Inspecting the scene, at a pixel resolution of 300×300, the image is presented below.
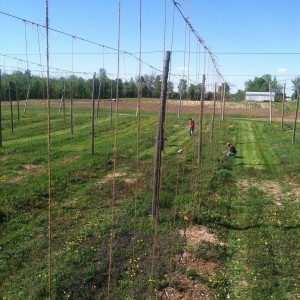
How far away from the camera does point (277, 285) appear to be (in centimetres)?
769

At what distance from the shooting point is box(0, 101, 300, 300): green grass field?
293 inches

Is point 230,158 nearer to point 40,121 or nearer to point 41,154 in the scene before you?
point 41,154

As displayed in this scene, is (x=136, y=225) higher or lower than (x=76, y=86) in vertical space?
lower

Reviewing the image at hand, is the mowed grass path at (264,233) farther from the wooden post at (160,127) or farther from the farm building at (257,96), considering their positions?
the farm building at (257,96)

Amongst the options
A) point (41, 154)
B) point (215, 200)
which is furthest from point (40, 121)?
point (215, 200)

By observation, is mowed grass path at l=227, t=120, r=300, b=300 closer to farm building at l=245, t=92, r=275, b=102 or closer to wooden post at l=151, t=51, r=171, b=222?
wooden post at l=151, t=51, r=171, b=222

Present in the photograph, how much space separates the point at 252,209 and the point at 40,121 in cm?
2940

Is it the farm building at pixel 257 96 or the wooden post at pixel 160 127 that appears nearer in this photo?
the wooden post at pixel 160 127

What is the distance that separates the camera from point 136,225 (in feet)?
33.8

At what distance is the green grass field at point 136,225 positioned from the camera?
24.4ft

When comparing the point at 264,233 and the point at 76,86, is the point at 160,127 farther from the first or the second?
the point at 76,86

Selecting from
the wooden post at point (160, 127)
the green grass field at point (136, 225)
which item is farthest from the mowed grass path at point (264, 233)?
the wooden post at point (160, 127)

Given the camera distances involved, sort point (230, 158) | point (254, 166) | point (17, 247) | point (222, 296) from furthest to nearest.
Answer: point (230, 158)
point (254, 166)
point (17, 247)
point (222, 296)

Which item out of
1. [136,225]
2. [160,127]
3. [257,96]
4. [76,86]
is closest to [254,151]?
[160,127]
